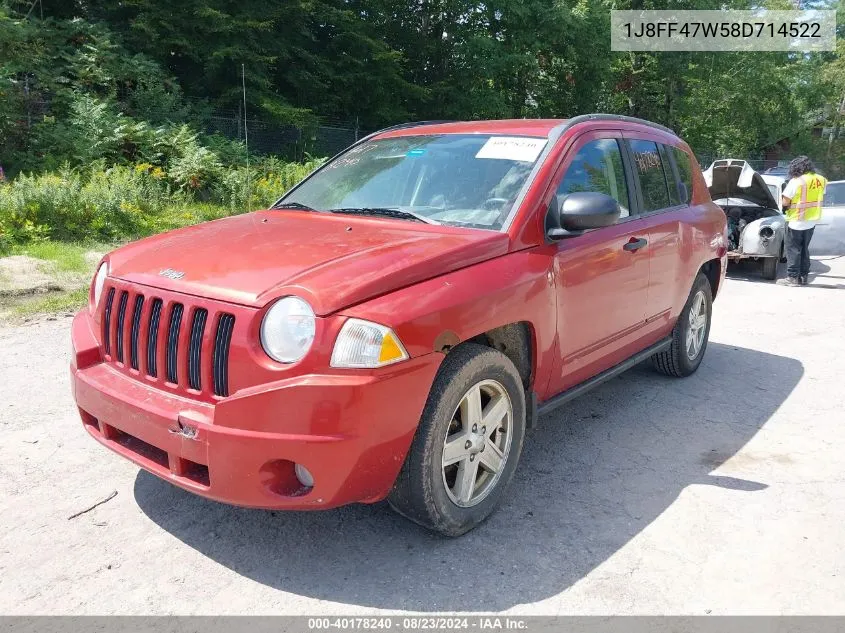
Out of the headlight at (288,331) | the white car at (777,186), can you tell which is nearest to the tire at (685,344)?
the headlight at (288,331)

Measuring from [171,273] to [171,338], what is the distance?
31 centimetres

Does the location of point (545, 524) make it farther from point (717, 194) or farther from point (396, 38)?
point (396, 38)

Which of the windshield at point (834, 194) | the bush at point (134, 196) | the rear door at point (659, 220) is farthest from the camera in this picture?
the windshield at point (834, 194)

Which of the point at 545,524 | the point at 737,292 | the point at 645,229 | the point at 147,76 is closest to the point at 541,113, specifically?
the point at 147,76

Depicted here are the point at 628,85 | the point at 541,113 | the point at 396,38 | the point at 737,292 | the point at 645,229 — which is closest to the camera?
the point at 645,229

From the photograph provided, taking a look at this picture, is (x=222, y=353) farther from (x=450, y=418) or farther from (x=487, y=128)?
(x=487, y=128)

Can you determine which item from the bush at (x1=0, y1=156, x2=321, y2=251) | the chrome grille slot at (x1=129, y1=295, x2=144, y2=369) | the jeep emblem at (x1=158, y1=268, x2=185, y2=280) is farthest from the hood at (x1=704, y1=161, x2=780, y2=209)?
the chrome grille slot at (x1=129, y1=295, x2=144, y2=369)

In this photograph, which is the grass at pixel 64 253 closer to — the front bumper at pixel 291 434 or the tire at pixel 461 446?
the front bumper at pixel 291 434

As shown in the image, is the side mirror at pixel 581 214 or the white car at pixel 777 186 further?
the white car at pixel 777 186

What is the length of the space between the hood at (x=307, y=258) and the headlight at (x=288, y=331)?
56 mm

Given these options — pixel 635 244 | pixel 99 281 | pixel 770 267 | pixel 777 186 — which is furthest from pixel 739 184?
pixel 99 281

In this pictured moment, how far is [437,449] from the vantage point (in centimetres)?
285

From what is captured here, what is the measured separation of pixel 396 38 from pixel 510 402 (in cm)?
2157

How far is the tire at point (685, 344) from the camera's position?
17.2 feet
